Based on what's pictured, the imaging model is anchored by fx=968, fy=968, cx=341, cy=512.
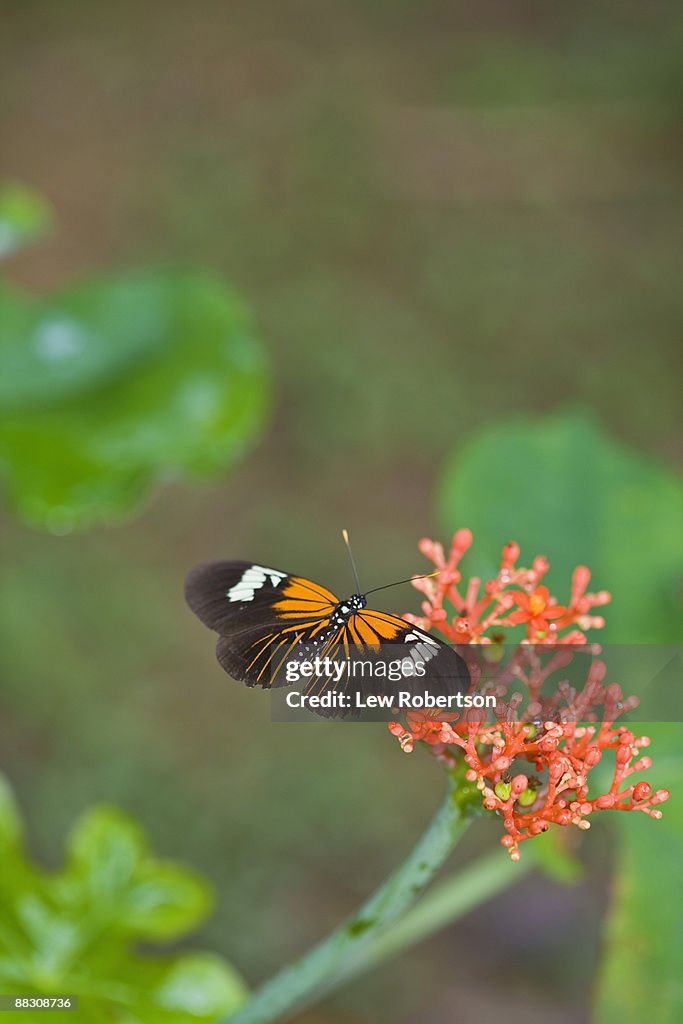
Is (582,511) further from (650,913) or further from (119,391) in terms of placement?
(119,391)

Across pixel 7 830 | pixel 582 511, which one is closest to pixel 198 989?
pixel 7 830

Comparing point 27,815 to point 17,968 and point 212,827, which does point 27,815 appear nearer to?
point 212,827

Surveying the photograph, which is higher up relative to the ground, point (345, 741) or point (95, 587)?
point (95, 587)

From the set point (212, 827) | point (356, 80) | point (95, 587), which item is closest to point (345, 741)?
point (212, 827)

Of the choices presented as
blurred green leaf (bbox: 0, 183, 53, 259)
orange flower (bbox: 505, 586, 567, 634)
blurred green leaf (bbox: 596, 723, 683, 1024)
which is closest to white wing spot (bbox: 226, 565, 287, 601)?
orange flower (bbox: 505, 586, 567, 634)

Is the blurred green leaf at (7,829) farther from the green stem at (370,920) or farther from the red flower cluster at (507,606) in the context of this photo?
the red flower cluster at (507,606)

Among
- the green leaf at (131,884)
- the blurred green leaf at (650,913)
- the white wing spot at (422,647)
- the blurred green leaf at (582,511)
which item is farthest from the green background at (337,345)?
the white wing spot at (422,647)
